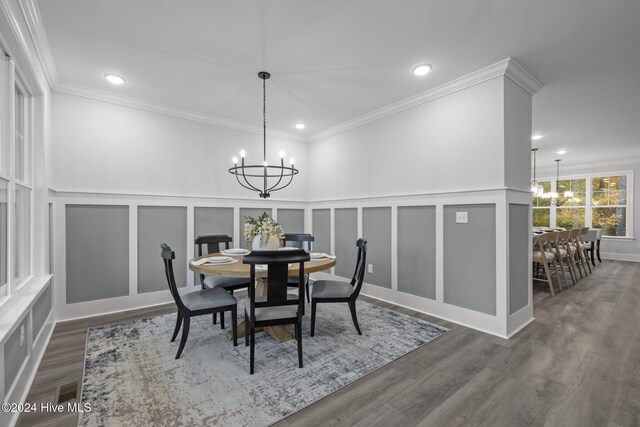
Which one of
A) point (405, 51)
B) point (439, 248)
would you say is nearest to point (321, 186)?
point (439, 248)

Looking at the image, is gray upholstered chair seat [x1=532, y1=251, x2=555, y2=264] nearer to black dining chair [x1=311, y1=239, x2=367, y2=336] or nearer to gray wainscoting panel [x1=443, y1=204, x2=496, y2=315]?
gray wainscoting panel [x1=443, y1=204, x2=496, y2=315]

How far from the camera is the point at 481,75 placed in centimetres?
285

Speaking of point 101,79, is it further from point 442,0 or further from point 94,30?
point 442,0

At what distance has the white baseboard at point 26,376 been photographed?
1.59 m

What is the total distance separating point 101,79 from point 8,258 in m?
2.10

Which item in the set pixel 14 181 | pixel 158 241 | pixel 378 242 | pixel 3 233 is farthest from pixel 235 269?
pixel 378 242

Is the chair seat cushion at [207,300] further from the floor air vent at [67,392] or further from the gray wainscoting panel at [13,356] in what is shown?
the gray wainscoting panel at [13,356]

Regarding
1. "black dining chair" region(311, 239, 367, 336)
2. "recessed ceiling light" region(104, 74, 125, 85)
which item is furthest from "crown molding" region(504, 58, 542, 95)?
"recessed ceiling light" region(104, 74, 125, 85)

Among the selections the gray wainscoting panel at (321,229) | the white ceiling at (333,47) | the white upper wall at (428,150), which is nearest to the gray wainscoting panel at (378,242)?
the white upper wall at (428,150)

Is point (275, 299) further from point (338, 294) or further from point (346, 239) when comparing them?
point (346, 239)

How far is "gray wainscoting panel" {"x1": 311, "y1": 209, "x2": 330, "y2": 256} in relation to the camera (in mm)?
4848

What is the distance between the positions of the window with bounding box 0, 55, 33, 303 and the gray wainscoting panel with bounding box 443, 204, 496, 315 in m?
3.69

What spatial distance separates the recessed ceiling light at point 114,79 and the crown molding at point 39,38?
0.41 m

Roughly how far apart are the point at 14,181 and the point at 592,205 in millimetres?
10984
